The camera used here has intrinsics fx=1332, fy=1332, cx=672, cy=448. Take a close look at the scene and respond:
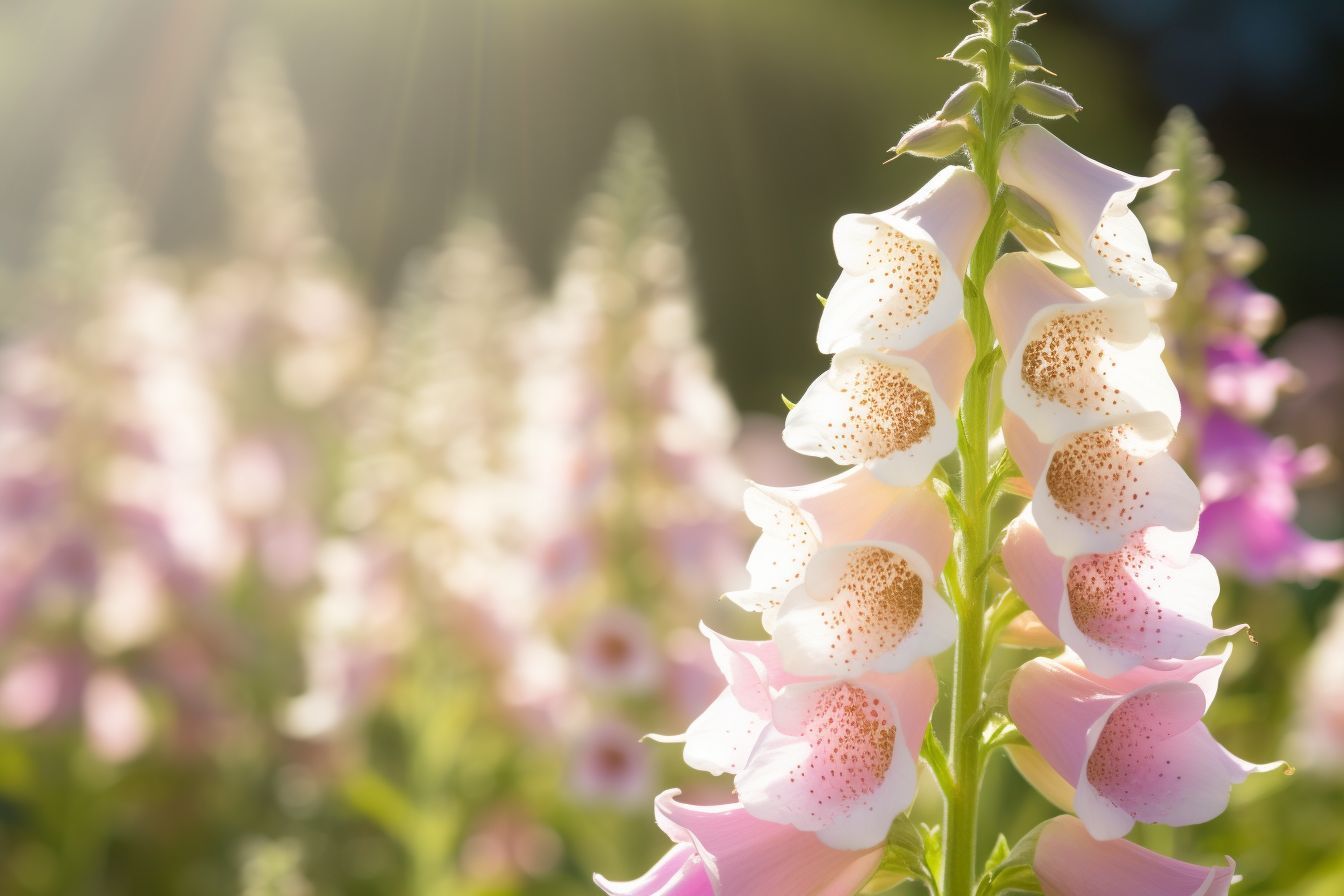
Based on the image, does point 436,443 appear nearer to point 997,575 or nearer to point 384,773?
point 384,773

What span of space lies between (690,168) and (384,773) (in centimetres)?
439

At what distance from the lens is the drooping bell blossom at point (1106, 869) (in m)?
0.71

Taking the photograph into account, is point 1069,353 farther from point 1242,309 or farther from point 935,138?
point 1242,309

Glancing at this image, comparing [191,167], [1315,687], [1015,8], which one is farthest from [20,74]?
[1015,8]

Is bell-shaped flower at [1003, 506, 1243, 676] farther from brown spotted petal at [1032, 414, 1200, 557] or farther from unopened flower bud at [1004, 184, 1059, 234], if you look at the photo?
unopened flower bud at [1004, 184, 1059, 234]

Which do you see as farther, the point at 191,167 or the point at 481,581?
the point at 191,167

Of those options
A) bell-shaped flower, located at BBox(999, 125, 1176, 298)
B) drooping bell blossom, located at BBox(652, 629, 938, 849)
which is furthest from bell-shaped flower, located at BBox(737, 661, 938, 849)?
bell-shaped flower, located at BBox(999, 125, 1176, 298)

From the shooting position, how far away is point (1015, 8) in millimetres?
733

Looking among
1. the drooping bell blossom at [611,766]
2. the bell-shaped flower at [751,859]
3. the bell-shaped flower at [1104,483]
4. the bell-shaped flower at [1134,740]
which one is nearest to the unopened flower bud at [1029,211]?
the bell-shaped flower at [1104,483]

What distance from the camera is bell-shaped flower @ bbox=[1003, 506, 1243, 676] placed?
69 centimetres

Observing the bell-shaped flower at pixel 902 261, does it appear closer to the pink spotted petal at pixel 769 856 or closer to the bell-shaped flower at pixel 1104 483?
the bell-shaped flower at pixel 1104 483

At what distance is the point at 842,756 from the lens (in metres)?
0.71

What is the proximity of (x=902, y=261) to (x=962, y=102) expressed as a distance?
90mm

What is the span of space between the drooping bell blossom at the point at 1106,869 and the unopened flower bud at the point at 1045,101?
0.39m
